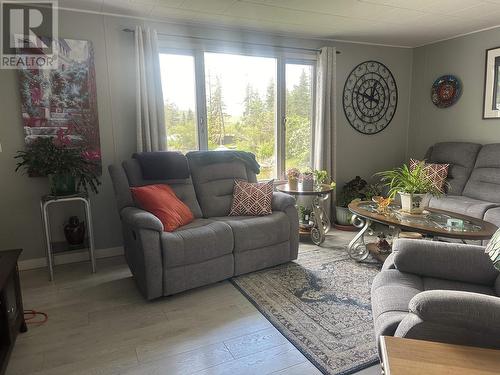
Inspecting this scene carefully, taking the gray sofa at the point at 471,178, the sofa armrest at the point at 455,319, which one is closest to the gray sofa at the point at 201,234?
the sofa armrest at the point at 455,319

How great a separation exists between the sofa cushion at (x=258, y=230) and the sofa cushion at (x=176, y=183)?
25 cm

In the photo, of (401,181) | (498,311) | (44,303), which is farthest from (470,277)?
(44,303)

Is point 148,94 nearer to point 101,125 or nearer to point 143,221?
point 101,125

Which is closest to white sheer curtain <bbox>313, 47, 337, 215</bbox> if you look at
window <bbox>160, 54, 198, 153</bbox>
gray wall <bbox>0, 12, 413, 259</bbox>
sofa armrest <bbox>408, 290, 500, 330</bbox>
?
gray wall <bbox>0, 12, 413, 259</bbox>

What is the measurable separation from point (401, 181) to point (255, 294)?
4.96 ft

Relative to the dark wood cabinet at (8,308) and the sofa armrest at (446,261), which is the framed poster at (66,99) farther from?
the sofa armrest at (446,261)

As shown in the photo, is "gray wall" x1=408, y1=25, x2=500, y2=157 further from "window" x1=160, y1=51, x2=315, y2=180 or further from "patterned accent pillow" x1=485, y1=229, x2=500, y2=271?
"patterned accent pillow" x1=485, y1=229, x2=500, y2=271

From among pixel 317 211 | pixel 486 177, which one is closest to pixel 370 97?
pixel 486 177

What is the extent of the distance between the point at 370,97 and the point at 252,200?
101 inches

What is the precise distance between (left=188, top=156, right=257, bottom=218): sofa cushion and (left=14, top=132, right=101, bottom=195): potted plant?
0.94 meters

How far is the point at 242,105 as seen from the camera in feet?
13.1

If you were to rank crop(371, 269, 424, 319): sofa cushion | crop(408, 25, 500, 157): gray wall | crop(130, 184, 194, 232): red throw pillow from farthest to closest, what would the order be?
1. crop(408, 25, 500, 157): gray wall
2. crop(130, 184, 194, 232): red throw pillow
3. crop(371, 269, 424, 319): sofa cushion

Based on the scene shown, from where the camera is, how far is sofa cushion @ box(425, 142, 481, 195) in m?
3.94

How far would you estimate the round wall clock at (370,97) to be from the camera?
4.51 m
